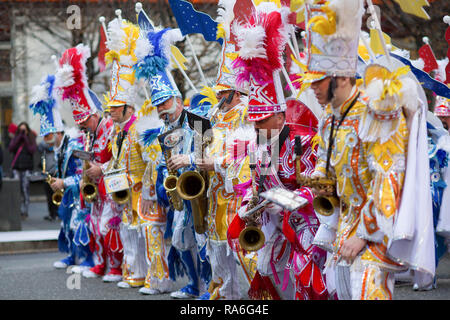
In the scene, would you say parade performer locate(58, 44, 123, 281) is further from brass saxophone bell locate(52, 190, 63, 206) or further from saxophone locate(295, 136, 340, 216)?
saxophone locate(295, 136, 340, 216)

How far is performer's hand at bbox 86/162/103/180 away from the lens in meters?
9.12

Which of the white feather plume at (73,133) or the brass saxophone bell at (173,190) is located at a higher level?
the white feather plume at (73,133)

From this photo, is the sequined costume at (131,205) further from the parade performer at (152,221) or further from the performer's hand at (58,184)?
the performer's hand at (58,184)

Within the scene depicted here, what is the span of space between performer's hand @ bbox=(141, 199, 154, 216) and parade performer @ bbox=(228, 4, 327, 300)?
2687 mm

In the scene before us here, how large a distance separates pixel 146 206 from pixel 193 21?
6.61ft

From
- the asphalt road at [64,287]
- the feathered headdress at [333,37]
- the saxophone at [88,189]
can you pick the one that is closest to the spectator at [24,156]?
the asphalt road at [64,287]

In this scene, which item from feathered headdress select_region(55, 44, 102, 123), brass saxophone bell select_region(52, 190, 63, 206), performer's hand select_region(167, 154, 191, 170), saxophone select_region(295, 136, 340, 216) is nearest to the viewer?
saxophone select_region(295, 136, 340, 216)

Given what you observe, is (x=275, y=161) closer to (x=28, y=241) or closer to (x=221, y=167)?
(x=221, y=167)

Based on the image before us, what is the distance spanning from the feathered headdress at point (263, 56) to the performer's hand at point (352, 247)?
55.4 inches

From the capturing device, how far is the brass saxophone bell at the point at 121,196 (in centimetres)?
857

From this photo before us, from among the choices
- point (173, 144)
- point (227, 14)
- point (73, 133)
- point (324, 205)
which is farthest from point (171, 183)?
point (73, 133)

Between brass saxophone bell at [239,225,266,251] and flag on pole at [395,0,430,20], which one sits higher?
flag on pole at [395,0,430,20]

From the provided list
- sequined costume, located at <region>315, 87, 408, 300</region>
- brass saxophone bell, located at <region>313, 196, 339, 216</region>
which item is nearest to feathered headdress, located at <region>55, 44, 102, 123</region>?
brass saxophone bell, located at <region>313, 196, 339, 216</region>

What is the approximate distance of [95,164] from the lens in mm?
9266
